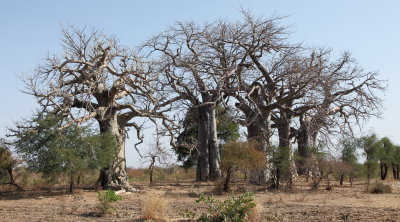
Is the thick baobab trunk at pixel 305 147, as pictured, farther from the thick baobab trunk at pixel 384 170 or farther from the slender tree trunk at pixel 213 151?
the thick baobab trunk at pixel 384 170

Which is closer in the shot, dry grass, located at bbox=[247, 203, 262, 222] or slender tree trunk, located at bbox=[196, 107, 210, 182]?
dry grass, located at bbox=[247, 203, 262, 222]

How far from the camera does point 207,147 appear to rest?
21.8 metres

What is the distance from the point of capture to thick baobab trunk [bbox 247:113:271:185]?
705 inches

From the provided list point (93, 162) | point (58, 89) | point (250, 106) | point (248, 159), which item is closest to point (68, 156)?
point (93, 162)

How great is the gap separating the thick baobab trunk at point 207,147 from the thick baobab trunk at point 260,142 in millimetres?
1633

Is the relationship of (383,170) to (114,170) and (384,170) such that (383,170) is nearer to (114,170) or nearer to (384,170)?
(384,170)

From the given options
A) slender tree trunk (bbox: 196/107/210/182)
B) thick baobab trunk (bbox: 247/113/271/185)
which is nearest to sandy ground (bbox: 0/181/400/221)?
thick baobab trunk (bbox: 247/113/271/185)

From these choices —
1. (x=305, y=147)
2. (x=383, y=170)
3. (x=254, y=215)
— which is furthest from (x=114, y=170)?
(x=383, y=170)

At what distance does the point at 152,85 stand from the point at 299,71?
5.84 meters

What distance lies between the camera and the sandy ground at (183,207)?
9.67 m

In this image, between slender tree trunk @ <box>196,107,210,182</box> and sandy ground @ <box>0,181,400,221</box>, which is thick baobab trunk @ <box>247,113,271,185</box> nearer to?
sandy ground @ <box>0,181,400,221</box>

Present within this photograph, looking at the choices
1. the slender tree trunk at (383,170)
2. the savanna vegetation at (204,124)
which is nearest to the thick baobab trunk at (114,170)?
the savanna vegetation at (204,124)

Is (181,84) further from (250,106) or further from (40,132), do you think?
(40,132)

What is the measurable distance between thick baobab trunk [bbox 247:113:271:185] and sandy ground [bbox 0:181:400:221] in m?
0.69
